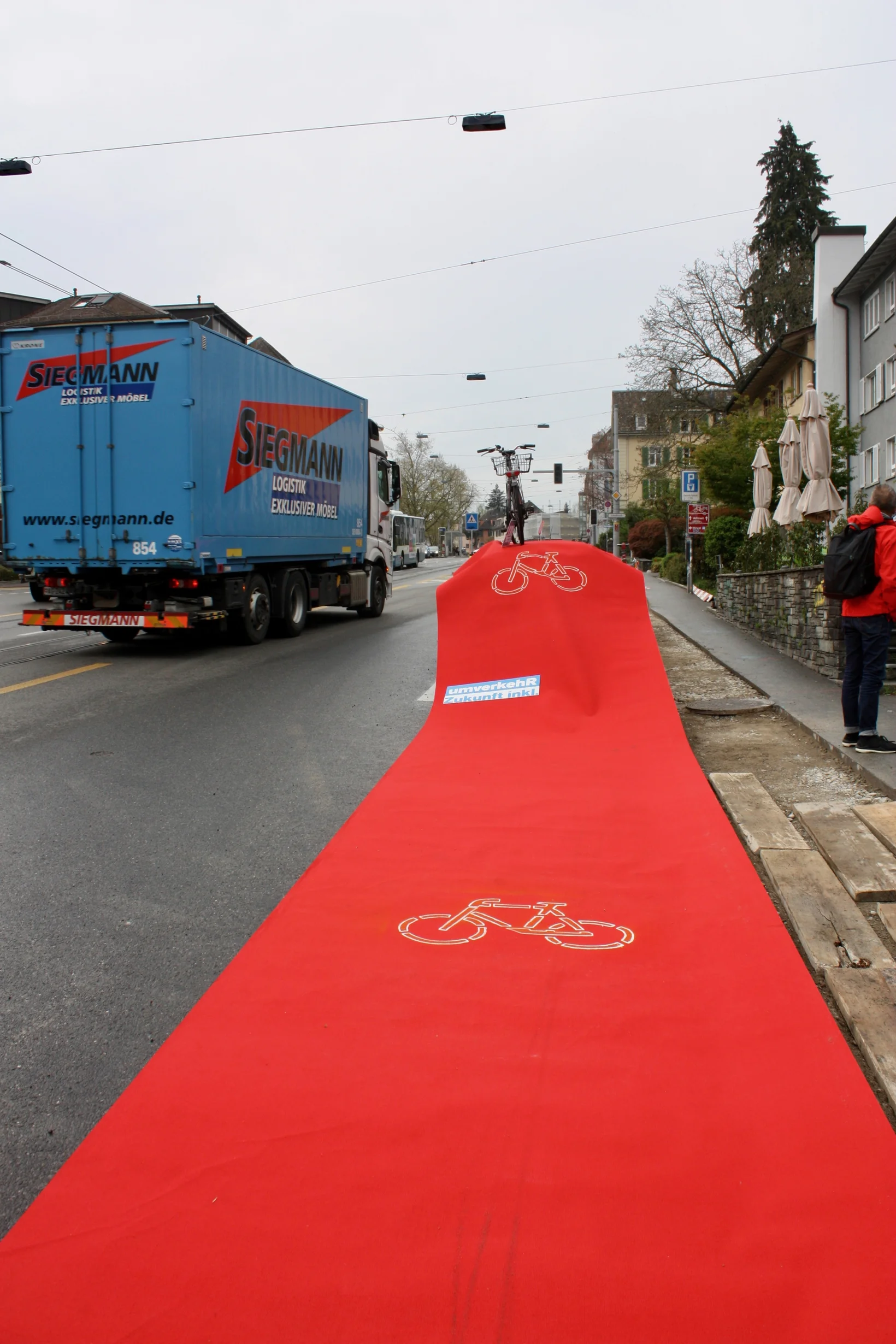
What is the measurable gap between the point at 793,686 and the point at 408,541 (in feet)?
164

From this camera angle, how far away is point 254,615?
1417cm

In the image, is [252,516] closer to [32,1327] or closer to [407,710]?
[407,710]

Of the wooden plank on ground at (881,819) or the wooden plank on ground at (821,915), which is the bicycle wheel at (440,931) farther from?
the wooden plank on ground at (881,819)

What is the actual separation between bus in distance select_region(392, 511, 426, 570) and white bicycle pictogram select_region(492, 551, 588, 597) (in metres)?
44.9

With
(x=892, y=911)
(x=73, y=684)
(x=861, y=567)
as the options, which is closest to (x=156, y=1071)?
(x=892, y=911)

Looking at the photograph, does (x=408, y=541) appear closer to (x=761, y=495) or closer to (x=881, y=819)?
(x=761, y=495)

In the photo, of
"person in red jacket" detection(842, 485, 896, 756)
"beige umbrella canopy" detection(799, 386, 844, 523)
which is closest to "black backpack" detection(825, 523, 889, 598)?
"person in red jacket" detection(842, 485, 896, 756)

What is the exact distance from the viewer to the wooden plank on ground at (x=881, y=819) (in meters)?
4.89

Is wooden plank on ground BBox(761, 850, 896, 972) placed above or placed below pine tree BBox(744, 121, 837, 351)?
below

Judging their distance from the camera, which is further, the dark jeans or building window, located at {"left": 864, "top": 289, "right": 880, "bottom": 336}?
building window, located at {"left": 864, "top": 289, "right": 880, "bottom": 336}

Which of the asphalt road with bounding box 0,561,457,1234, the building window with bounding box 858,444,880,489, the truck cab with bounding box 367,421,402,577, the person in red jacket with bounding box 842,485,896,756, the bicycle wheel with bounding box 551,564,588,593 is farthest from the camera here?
the building window with bounding box 858,444,880,489

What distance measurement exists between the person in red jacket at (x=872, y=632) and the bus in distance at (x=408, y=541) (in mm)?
48265

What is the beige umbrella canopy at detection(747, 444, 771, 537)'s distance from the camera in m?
16.9

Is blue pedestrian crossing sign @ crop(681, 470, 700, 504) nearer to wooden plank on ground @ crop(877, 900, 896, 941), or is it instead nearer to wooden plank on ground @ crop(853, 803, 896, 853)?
wooden plank on ground @ crop(853, 803, 896, 853)
